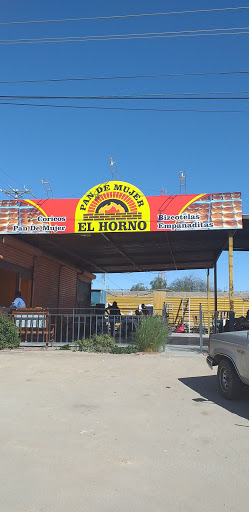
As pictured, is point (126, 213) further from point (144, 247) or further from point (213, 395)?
point (213, 395)

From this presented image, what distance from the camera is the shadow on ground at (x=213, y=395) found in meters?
6.14

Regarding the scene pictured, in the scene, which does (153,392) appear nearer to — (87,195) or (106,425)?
(106,425)

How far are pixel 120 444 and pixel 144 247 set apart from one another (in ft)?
42.7

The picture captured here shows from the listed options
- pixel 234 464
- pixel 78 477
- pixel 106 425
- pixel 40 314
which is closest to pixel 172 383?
pixel 106 425

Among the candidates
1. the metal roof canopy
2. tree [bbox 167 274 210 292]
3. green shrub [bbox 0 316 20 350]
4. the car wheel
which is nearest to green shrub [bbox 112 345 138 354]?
green shrub [bbox 0 316 20 350]

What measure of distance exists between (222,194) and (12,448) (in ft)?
32.4

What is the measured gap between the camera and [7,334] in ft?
40.0

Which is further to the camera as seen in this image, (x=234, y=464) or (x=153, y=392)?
(x=153, y=392)

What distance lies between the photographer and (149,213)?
12766 mm

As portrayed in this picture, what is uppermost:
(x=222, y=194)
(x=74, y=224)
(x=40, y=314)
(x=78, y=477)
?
(x=222, y=194)

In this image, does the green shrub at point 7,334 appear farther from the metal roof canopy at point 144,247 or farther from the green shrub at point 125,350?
the metal roof canopy at point 144,247

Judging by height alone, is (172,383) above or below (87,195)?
below

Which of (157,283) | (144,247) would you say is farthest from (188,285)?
(144,247)

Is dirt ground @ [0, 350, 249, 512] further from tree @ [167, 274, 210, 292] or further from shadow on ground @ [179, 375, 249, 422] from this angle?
tree @ [167, 274, 210, 292]
